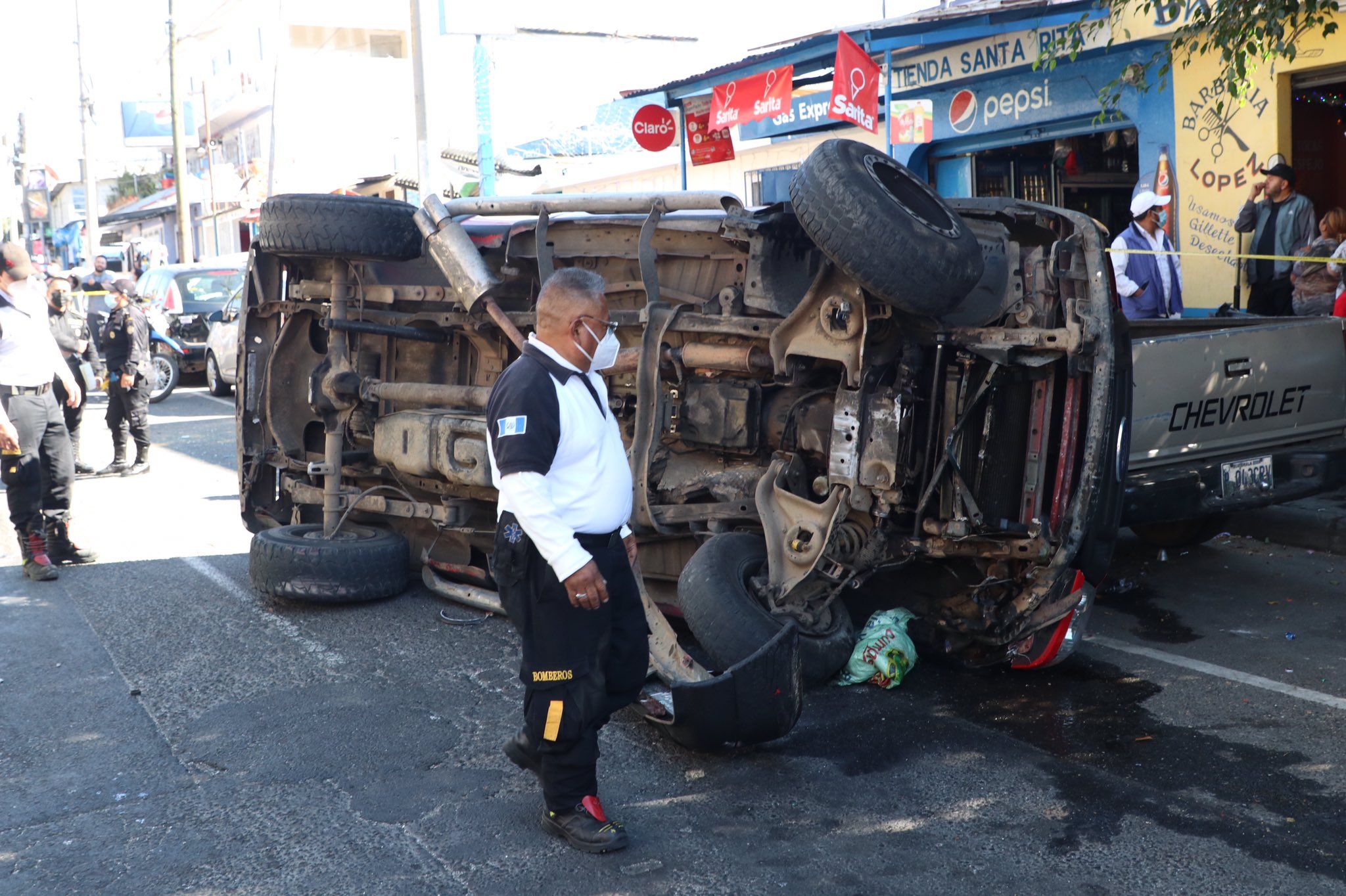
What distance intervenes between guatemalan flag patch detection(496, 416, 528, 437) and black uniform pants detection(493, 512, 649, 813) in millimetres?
291

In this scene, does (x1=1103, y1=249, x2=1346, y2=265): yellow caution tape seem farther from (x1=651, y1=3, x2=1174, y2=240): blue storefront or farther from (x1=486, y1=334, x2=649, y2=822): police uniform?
(x1=486, y1=334, x2=649, y2=822): police uniform

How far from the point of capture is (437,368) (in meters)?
7.11

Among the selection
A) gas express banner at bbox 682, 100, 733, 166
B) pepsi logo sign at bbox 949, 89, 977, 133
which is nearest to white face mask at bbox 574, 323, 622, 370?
pepsi logo sign at bbox 949, 89, 977, 133

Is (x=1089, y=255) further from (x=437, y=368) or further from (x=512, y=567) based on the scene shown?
(x=437, y=368)

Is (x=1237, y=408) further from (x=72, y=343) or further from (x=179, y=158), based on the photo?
(x=179, y=158)

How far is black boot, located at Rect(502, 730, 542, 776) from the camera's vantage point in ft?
12.6

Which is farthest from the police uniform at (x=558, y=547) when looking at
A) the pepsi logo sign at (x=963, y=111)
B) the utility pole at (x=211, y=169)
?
the utility pole at (x=211, y=169)

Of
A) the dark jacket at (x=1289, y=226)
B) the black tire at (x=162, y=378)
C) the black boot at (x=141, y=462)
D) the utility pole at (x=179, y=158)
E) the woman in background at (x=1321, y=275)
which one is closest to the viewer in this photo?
the woman in background at (x=1321, y=275)

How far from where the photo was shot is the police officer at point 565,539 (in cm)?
353

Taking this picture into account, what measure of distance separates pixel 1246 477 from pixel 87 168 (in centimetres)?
4108

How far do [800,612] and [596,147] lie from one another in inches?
849

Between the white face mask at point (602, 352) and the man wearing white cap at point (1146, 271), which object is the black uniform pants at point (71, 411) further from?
the man wearing white cap at point (1146, 271)

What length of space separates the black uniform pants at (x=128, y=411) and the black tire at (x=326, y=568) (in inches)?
225

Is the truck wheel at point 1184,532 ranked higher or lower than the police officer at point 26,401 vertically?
lower
